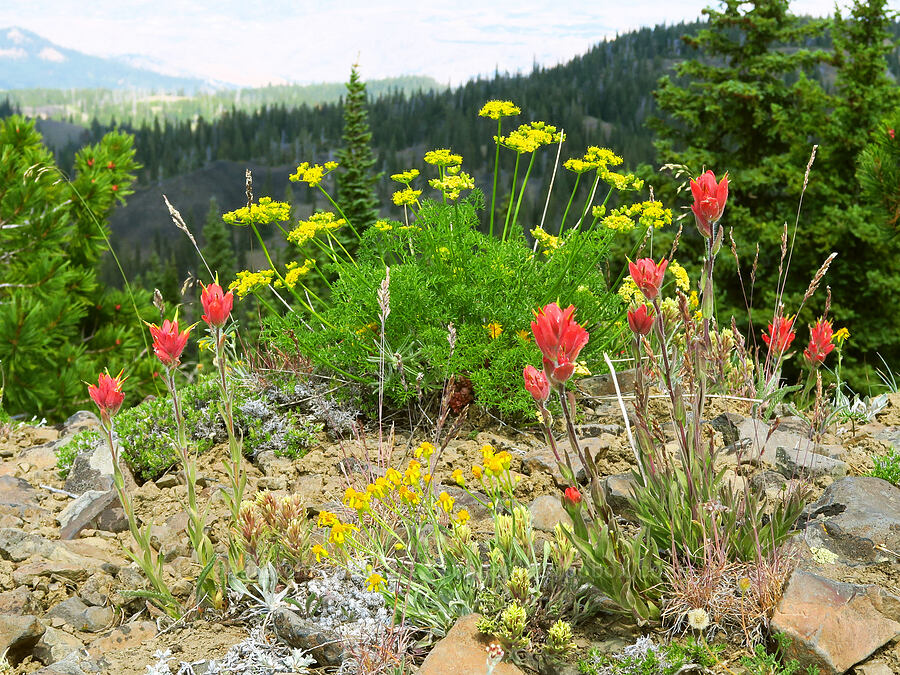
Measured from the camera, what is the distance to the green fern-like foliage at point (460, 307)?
448 centimetres

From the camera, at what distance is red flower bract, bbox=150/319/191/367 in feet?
8.93

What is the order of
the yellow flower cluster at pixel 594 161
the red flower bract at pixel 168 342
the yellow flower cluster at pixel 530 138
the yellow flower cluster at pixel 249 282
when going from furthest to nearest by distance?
the yellow flower cluster at pixel 594 161 < the yellow flower cluster at pixel 530 138 < the yellow flower cluster at pixel 249 282 < the red flower bract at pixel 168 342

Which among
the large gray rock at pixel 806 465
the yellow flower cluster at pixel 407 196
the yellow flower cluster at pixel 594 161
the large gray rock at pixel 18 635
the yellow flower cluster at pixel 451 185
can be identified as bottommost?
the large gray rock at pixel 18 635

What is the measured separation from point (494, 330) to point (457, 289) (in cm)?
42

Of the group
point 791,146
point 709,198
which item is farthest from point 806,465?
point 791,146

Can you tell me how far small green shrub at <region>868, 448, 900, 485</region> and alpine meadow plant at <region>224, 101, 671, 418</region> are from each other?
1710mm

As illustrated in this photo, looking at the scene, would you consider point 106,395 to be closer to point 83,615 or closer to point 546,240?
point 83,615

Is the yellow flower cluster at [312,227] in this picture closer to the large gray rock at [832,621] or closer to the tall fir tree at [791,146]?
the large gray rock at [832,621]

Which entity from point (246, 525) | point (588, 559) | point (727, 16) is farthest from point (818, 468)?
point (727, 16)

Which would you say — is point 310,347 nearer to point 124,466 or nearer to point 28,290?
point 124,466

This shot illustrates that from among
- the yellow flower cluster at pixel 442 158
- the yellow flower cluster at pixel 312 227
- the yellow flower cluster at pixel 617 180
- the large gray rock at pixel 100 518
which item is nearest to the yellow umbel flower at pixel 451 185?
the yellow flower cluster at pixel 442 158

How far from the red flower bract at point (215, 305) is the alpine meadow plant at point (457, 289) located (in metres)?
1.64

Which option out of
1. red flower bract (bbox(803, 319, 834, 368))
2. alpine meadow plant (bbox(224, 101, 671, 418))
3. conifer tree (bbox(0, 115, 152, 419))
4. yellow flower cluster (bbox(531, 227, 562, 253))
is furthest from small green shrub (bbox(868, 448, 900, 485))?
conifer tree (bbox(0, 115, 152, 419))

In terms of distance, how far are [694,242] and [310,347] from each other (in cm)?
2058
